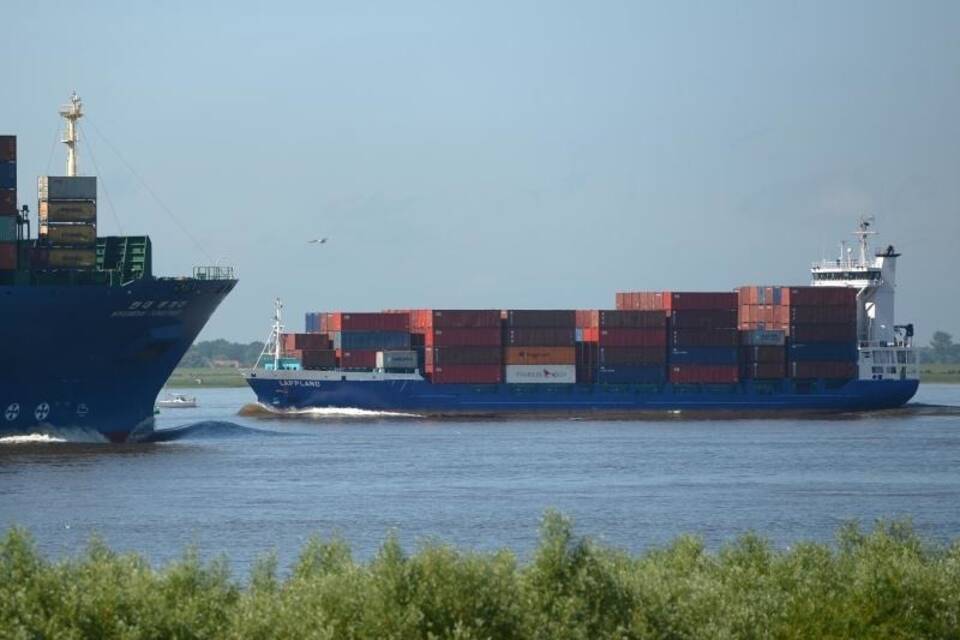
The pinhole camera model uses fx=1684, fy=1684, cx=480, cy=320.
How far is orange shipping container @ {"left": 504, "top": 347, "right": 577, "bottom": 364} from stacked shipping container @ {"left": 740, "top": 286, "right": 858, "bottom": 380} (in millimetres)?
9791

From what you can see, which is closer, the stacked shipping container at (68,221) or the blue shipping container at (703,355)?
the stacked shipping container at (68,221)

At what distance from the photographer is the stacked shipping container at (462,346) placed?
83625 mm

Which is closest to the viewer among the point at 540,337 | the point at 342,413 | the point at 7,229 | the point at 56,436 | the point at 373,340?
the point at 7,229

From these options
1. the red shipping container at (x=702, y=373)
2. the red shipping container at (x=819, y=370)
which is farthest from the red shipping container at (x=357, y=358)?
the red shipping container at (x=819, y=370)

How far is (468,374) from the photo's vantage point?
8381 cm

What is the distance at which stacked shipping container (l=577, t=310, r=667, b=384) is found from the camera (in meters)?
85.1

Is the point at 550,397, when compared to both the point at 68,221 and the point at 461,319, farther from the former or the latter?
the point at 68,221

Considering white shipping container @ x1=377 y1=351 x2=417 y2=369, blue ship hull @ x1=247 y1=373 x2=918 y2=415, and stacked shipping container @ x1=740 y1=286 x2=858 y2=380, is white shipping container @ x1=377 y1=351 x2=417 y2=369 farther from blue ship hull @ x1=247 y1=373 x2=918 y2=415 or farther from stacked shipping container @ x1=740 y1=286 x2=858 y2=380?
stacked shipping container @ x1=740 y1=286 x2=858 y2=380

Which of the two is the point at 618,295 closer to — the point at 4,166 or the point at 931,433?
the point at 931,433

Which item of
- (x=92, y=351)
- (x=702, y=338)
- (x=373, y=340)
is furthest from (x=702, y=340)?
(x=92, y=351)

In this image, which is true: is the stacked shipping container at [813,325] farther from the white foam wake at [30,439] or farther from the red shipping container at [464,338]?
the white foam wake at [30,439]

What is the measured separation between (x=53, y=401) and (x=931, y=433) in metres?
38.3

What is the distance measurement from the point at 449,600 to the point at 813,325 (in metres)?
71.6

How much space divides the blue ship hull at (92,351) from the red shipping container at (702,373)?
109 ft
